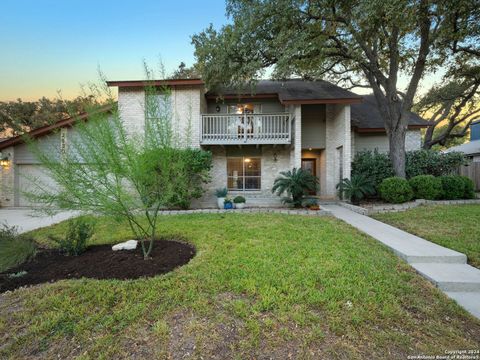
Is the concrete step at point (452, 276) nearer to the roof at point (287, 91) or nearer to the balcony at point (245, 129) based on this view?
the balcony at point (245, 129)

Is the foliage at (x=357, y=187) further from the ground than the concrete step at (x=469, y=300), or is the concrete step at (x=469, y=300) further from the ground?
the foliage at (x=357, y=187)

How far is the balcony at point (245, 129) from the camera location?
10.7 meters

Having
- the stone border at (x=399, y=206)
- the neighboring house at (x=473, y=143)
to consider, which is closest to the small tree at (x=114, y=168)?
the stone border at (x=399, y=206)

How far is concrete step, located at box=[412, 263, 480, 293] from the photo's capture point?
312 cm

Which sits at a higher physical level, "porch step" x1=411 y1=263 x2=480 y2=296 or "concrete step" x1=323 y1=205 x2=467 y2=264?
"concrete step" x1=323 y1=205 x2=467 y2=264

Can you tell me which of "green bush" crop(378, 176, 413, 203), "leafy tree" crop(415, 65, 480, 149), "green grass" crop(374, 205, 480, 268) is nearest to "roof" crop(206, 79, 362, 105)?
"green bush" crop(378, 176, 413, 203)

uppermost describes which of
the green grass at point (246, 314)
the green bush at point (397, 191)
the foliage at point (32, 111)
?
the foliage at point (32, 111)

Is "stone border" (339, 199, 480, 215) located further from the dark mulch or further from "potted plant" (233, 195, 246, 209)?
the dark mulch

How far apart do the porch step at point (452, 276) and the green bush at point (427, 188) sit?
6403 mm

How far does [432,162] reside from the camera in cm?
1066

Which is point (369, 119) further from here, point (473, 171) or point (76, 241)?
point (76, 241)

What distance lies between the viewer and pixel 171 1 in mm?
9883

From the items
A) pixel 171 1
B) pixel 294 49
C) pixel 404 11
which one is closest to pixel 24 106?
pixel 171 1

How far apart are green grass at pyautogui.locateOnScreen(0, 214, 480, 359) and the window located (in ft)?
26.8
